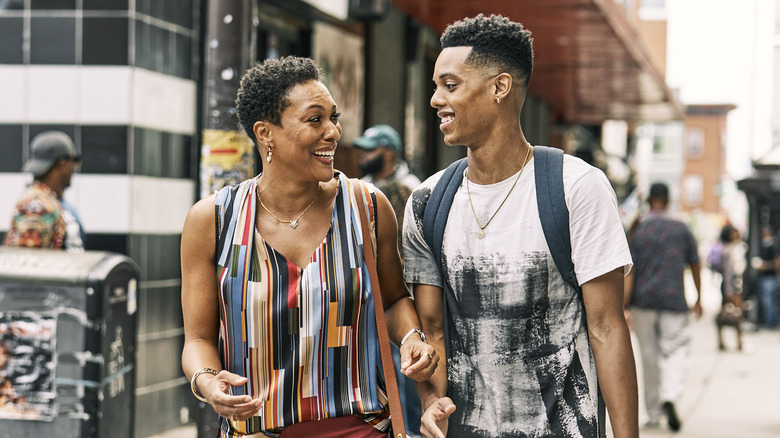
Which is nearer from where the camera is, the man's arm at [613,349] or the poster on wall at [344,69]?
the man's arm at [613,349]

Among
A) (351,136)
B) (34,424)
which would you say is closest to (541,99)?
(351,136)

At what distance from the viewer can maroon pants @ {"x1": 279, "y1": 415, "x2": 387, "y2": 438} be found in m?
2.98

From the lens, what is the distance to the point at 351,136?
1187 cm

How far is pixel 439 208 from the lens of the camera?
10.0 ft

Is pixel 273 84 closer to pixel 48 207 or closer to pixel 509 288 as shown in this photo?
pixel 509 288

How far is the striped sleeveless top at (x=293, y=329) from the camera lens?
2949 millimetres

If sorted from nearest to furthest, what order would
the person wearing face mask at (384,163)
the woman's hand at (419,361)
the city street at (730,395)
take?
1. the woman's hand at (419,361)
2. the person wearing face mask at (384,163)
3. the city street at (730,395)

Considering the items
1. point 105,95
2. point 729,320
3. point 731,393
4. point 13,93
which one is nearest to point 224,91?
point 105,95

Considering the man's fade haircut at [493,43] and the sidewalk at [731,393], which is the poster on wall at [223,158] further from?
the sidewalk at [731,393]

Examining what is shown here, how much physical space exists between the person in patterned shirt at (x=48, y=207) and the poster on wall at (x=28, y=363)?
0.58 metres

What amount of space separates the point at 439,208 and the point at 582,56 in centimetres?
1544

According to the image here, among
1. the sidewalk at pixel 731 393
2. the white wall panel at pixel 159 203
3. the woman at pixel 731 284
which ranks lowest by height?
the sidewalk at pixel 731 393

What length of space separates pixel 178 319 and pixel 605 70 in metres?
13.6

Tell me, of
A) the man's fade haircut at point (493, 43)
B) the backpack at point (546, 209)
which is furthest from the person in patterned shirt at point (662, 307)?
the man's fade haircut at point (493, 43)
